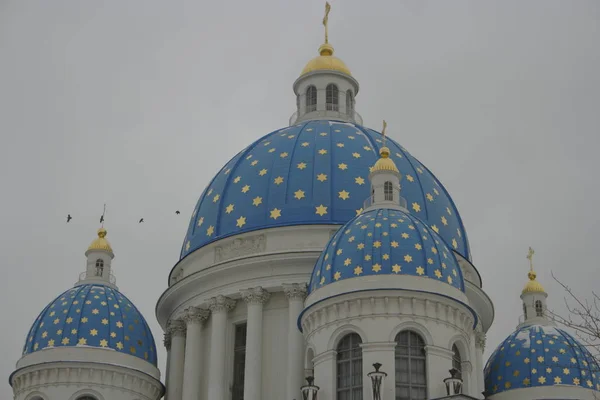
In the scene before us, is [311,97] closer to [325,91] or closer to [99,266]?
[325,91]

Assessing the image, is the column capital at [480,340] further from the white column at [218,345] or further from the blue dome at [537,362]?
the white column at [218,345]

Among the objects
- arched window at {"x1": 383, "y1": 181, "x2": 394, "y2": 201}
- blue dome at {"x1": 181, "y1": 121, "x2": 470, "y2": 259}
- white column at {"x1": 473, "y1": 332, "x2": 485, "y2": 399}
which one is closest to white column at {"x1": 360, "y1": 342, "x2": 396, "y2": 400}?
white column at {"x1": 473, "y1": 332, "x2": 485, "y2": 399}

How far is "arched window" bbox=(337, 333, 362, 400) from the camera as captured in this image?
133 ft

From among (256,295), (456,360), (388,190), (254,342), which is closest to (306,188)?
(256,295)

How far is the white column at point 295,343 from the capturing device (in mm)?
46559

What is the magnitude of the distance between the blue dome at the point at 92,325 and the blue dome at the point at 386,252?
32.9ft

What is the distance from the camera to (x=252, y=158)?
178 ft

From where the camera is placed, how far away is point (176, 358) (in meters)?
52.7

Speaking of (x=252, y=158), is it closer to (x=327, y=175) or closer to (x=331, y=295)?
(x=327, y=175)

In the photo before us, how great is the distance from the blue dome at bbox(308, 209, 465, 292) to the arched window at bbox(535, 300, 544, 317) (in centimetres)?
1135

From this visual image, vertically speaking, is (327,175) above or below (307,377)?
above

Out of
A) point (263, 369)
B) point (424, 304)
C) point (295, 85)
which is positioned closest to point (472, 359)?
point (424, 304)

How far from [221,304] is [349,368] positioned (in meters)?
10.9

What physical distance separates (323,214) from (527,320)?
435 inches
